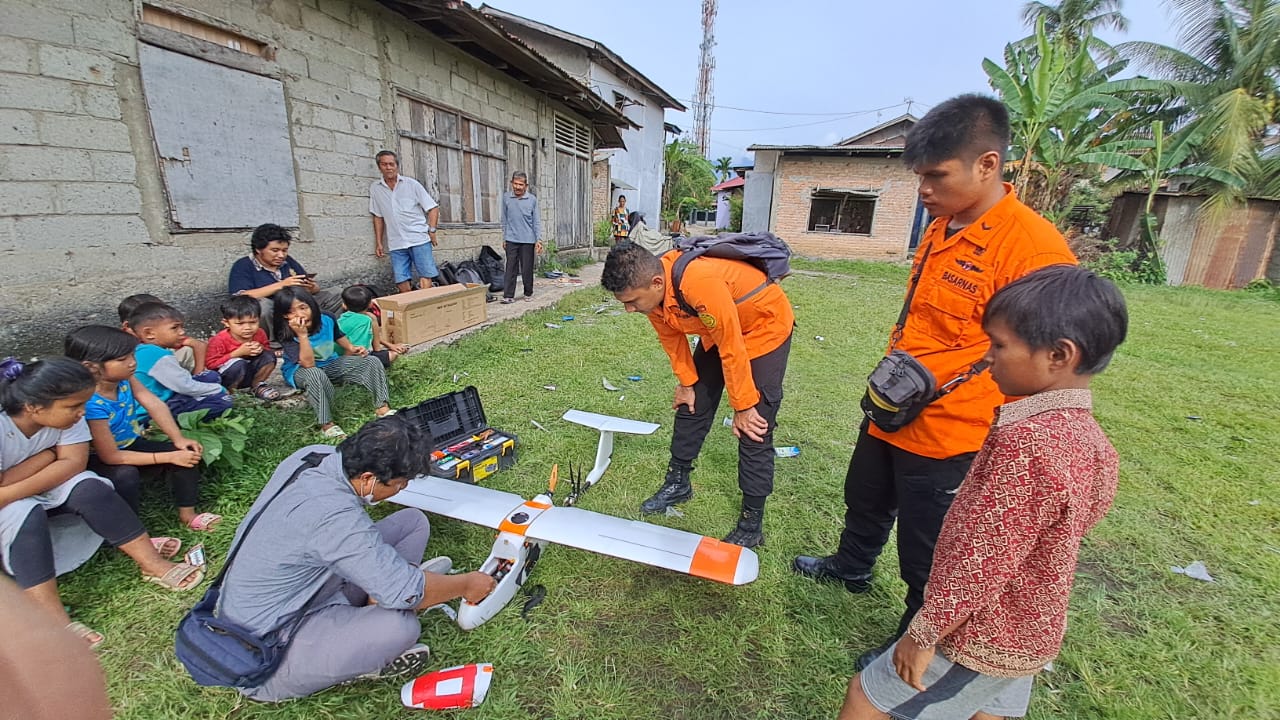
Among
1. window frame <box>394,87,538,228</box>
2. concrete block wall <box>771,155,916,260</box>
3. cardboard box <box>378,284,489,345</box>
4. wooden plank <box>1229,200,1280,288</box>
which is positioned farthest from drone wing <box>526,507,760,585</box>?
wooden plank <box>1229,200,1280,288</box>

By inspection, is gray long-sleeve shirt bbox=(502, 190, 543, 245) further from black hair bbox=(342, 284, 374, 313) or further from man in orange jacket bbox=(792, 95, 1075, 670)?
man in orange jacket bbox=(792, 95, 1075, 670)

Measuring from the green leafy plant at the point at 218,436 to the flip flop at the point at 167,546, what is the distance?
41 centimetres

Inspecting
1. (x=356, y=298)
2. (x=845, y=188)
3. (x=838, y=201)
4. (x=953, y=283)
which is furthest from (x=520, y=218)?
(x=838, y=201)

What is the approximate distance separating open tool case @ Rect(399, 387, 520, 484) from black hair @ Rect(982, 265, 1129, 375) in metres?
2.77

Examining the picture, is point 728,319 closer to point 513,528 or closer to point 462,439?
point 513,528

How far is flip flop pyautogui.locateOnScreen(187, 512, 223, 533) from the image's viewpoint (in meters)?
2.66

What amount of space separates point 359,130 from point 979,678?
7196mm

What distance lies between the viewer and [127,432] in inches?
99.8

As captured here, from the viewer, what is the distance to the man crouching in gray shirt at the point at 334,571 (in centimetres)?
169

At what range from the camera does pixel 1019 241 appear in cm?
149

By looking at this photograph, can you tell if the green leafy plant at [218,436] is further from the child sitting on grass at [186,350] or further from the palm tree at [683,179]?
the palm tree at [683,179]

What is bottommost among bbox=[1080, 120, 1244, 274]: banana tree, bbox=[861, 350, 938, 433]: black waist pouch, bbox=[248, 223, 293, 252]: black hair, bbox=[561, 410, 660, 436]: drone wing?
bbox=[561, 410, 660, 436]: drone wing

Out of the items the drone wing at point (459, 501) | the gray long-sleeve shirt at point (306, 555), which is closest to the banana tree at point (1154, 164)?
the drone wing at point (459, 501)

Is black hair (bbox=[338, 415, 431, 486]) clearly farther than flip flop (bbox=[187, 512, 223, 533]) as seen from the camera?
No
